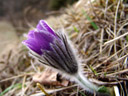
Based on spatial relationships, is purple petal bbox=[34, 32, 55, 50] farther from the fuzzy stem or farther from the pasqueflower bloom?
the fuzzy stem

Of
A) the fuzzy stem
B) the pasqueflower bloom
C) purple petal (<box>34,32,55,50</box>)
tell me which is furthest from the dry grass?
purple petal (<box>34,32,55,50</box>)

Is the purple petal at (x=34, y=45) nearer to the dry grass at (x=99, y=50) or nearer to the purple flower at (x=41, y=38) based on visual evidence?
the purple flower at (x=41, y=38)

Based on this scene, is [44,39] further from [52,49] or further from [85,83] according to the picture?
[85,83]

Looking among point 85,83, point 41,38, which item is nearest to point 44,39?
point 41,38

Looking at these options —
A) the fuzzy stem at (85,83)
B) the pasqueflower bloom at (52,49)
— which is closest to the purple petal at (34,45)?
the pasqueflower bloom at (52,49)

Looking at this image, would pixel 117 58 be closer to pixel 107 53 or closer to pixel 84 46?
pixel 107 53

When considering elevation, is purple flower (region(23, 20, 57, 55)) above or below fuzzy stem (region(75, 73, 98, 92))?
above

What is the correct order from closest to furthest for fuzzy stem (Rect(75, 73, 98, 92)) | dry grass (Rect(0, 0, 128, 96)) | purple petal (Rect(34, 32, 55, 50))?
purple petal (Rect(34, 32, 55, 50)) → fuzzy stem (Rect(75, 73, 98, 92)) → dry grass (Rect(0, 0, 128, 96))
